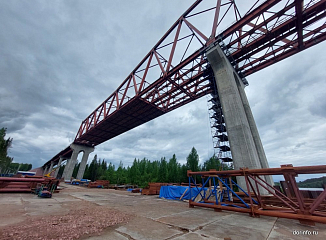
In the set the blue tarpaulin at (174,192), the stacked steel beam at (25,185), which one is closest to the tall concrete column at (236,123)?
the blue tarpaulin at (174,192)

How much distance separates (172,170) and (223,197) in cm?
3601

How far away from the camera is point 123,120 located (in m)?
30.9

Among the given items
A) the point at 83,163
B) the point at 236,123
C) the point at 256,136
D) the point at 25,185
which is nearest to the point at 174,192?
the point at 236,123

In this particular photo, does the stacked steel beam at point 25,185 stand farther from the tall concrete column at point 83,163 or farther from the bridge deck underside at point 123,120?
the tall concrete column at point 83,163

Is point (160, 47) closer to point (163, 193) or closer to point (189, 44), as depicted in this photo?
point (189, 44)

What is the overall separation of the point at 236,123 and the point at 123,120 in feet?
79.0

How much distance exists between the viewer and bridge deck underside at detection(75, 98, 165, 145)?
25219 millimetres

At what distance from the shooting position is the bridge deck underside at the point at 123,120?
2522 centimetres

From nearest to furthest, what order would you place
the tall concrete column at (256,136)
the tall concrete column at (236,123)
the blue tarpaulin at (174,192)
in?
the tall concrete column at (236,123) < the blue tarpaulin at (174,192) < the tall concrete column at (256,136)

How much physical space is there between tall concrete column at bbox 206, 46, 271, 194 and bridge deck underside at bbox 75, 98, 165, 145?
13.1 m


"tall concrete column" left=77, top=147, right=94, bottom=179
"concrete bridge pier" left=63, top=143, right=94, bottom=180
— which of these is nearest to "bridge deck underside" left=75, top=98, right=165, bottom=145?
"concrete bridge pier" left=63, top=143, right=94, bottom=180

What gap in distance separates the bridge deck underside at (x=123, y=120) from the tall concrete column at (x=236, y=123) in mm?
13076

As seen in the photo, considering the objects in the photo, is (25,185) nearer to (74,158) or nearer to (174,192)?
(174,192)

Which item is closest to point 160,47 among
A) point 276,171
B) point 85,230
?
point 276,171
